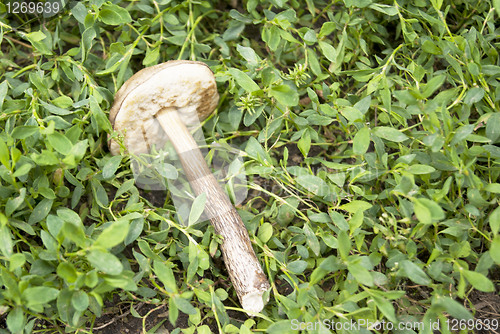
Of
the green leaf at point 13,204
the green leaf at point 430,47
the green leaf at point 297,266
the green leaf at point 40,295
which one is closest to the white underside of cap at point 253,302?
the green leaf at point 297,266

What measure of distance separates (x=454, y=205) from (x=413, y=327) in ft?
1.67

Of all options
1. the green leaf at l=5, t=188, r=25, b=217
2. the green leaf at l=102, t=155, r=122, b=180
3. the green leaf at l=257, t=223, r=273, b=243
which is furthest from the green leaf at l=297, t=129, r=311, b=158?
the green leaf at l=5, t=188, r=25, b=217

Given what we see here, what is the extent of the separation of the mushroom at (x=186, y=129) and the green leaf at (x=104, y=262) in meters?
0.56

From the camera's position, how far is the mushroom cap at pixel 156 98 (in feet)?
5.88

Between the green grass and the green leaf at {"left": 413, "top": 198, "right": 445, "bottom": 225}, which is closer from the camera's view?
the green leaf at {"left": 413, "top": 198, "right": 445, "bottom": 225}

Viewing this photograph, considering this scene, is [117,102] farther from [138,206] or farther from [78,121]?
[138,206]

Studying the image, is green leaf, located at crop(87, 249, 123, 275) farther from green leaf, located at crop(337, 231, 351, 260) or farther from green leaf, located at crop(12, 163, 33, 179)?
green leaf, located at crop(337, 231, 351, 260)

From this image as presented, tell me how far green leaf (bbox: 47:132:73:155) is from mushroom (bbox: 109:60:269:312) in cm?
33

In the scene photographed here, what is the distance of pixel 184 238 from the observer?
6.30 ft

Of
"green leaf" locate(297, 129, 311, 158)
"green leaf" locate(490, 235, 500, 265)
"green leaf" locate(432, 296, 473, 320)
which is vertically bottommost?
"green leaf" locate(432, 296, 473, 320)

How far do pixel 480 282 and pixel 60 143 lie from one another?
1.57m

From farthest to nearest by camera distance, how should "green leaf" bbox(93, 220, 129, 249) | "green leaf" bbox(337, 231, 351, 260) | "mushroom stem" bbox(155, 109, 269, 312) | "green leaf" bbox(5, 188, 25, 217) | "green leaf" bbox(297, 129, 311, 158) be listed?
"green leaf" bbox(297, 129, 311, 158)
"mushroom stem" bbox(155, 109, 269, 312)
"green leaf" bbox(5, 188, 25, 217)
"green leaf" bbox(337, 231, 351, 260)
"green leaf" bbox(93, 220, 129, 249)

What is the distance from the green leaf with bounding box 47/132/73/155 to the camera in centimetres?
154

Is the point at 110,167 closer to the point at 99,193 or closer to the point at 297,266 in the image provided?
the point at 99,193
